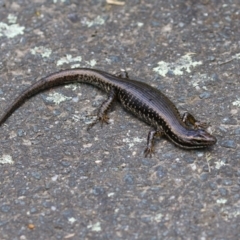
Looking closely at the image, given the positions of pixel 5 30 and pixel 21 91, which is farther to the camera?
pixel 5 30

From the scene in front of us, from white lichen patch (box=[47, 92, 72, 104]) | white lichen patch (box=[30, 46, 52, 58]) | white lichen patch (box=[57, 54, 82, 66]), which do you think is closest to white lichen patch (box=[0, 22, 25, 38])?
white lichen patch (box=[30, 46, 52, 58])

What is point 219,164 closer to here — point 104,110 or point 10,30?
point 104,110

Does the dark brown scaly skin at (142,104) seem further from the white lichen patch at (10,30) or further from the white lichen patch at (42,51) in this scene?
the white lichen patch at (10,30)

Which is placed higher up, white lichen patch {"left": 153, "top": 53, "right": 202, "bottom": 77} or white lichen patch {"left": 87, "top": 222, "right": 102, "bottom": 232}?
white lichen patch {"left": 153, "top": 53, "right": 202, "bottom": 77}

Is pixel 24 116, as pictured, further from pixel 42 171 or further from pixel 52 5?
pixel 52 5

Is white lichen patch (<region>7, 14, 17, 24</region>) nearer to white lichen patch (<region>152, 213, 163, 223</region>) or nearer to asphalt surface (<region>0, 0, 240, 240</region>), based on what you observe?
asphalt surface (<region>0, 0, 240, 240</region>)

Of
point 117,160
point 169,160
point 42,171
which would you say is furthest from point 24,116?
point 169,160
